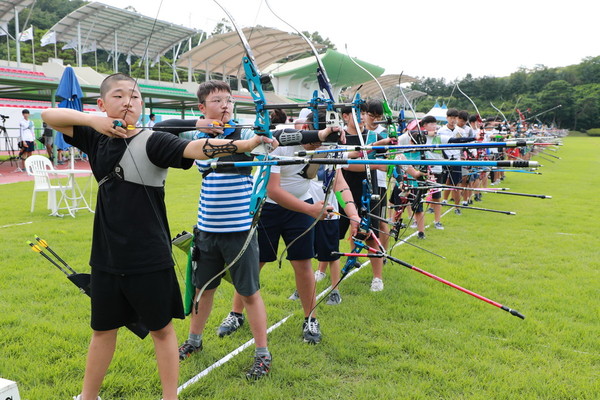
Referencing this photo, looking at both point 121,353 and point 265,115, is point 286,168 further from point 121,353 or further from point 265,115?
point 121,353

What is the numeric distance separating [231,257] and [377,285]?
1.91 m

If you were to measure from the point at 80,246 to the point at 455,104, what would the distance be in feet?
110

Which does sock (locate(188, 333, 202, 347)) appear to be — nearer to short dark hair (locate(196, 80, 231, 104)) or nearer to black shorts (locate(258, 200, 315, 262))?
black shorts (locate(258, 200, 315, 262))

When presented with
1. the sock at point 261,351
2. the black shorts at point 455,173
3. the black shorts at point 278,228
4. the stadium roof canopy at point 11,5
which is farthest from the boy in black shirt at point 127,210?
the stadium roof canopy at point 11,5

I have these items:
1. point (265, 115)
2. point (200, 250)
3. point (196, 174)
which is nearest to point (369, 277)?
point (200, 250)

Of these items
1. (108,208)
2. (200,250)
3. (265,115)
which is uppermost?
(265,115)

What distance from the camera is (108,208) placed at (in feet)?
6.42

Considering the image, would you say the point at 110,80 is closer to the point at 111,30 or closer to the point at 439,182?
→ the point at 439,182

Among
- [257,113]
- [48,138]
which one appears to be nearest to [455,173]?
[257,113]

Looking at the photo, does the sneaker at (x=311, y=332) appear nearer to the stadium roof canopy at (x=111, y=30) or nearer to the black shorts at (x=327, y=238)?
the black shorts at (x=327, y=238)

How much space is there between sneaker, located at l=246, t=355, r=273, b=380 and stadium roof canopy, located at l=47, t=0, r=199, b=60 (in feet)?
65.5

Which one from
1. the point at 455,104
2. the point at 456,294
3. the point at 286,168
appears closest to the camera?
the point at 286,168

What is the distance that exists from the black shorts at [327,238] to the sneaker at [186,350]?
128 cm

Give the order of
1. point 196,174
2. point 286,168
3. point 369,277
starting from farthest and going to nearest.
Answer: point 196,174 → point 369,277 → point 286,168
